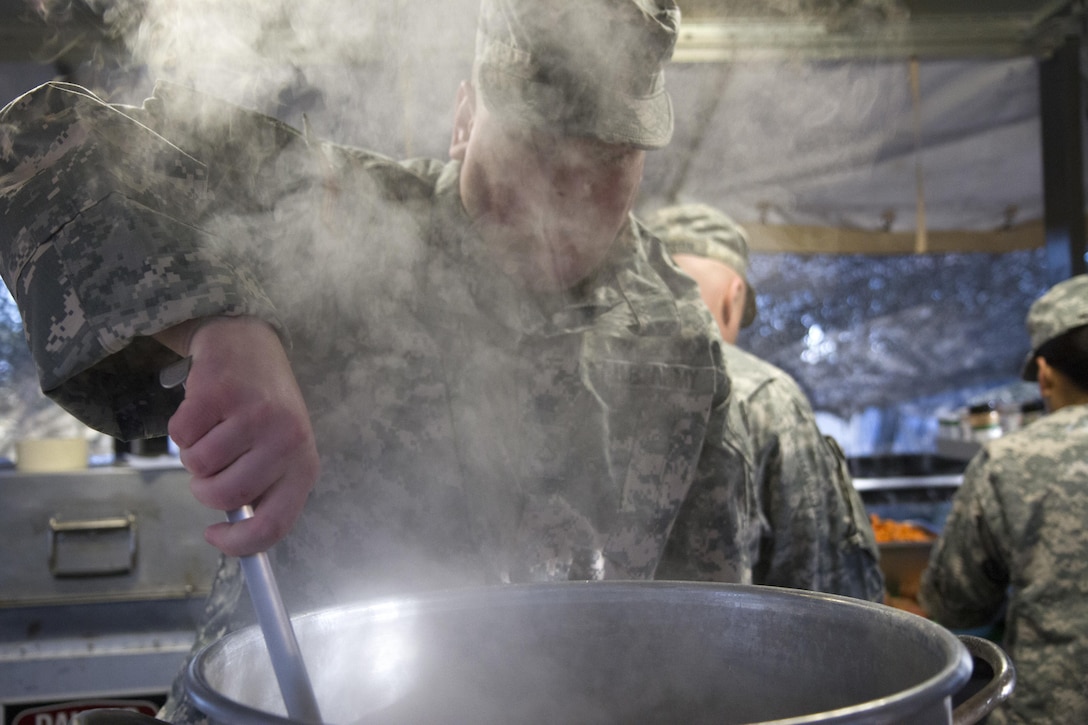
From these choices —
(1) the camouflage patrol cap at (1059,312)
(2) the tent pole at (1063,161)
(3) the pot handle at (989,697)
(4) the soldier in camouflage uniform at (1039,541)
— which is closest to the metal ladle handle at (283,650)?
(3) the pot handle at (989,697)

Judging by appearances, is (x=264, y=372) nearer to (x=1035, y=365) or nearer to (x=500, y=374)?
(x=500, y=374)

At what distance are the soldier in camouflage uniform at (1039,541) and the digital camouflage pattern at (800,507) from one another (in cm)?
49

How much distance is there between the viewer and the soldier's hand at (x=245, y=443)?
713 millimetres

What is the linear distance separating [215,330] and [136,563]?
93.7 inches

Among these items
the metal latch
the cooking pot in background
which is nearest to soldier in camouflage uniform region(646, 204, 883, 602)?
the cooking pot in background

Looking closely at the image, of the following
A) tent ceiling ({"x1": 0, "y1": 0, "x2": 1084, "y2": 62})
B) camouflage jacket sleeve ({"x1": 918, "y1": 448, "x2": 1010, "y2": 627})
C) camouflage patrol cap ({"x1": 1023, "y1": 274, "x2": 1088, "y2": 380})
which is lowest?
camouflage jacket sleeve ({"x1": 918, "y1": 448, "x2": 1010, "y2": 627})

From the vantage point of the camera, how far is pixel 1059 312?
3020 millimetres

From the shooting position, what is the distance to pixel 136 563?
2.85 m

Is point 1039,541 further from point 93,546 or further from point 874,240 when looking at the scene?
point 93,546

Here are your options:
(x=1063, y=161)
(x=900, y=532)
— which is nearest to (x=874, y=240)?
(x=1063, y=161)

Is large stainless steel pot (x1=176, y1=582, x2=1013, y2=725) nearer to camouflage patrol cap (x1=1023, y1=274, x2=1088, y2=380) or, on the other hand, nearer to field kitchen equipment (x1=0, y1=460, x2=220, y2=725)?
field kitchen equipment (x1=0, y1=460, x2=220, y2=725)

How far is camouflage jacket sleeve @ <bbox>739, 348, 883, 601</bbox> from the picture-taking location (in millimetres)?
2592

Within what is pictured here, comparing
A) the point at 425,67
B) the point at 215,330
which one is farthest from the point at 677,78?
the point at 215,330

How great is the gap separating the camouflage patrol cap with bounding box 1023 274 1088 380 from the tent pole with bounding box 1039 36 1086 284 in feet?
2.75
